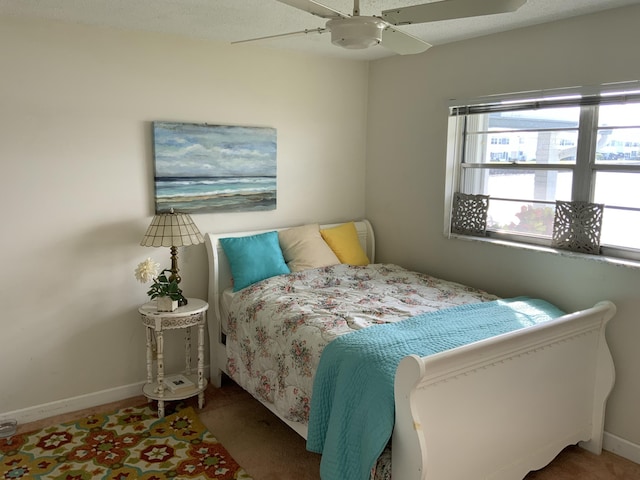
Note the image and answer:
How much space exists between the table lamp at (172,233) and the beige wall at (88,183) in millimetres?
234

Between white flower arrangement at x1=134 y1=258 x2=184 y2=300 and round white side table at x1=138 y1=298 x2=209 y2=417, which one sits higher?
white flower arrangement at x1=134 y1=258 x2=184 y2=300

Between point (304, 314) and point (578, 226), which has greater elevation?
point (578, 226)

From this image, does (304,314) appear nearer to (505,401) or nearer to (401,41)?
(505,401)

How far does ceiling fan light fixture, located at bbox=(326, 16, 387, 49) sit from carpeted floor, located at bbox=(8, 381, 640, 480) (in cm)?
198

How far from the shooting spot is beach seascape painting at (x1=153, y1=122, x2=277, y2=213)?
131 inches

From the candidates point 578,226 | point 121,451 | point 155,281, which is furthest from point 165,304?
point 578,226

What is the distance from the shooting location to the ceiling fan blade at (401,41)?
2.04 metres

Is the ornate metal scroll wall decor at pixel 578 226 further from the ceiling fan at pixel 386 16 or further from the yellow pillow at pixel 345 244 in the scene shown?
the ceiling fan at pixel 386 16

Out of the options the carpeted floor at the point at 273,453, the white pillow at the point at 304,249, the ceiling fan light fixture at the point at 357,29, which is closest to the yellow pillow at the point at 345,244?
the white pillow at the point at 304,249

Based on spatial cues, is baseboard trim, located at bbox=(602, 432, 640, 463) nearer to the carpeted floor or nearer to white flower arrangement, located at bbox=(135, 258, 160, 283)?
the carpeted floor

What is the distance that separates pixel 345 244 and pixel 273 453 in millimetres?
1641

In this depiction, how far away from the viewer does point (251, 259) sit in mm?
3426

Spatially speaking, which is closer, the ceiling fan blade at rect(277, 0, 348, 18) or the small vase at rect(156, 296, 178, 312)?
the ceiling fan blade at rect(277, 0, 348, 18)

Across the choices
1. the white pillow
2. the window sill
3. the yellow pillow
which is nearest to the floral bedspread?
the white pillow
